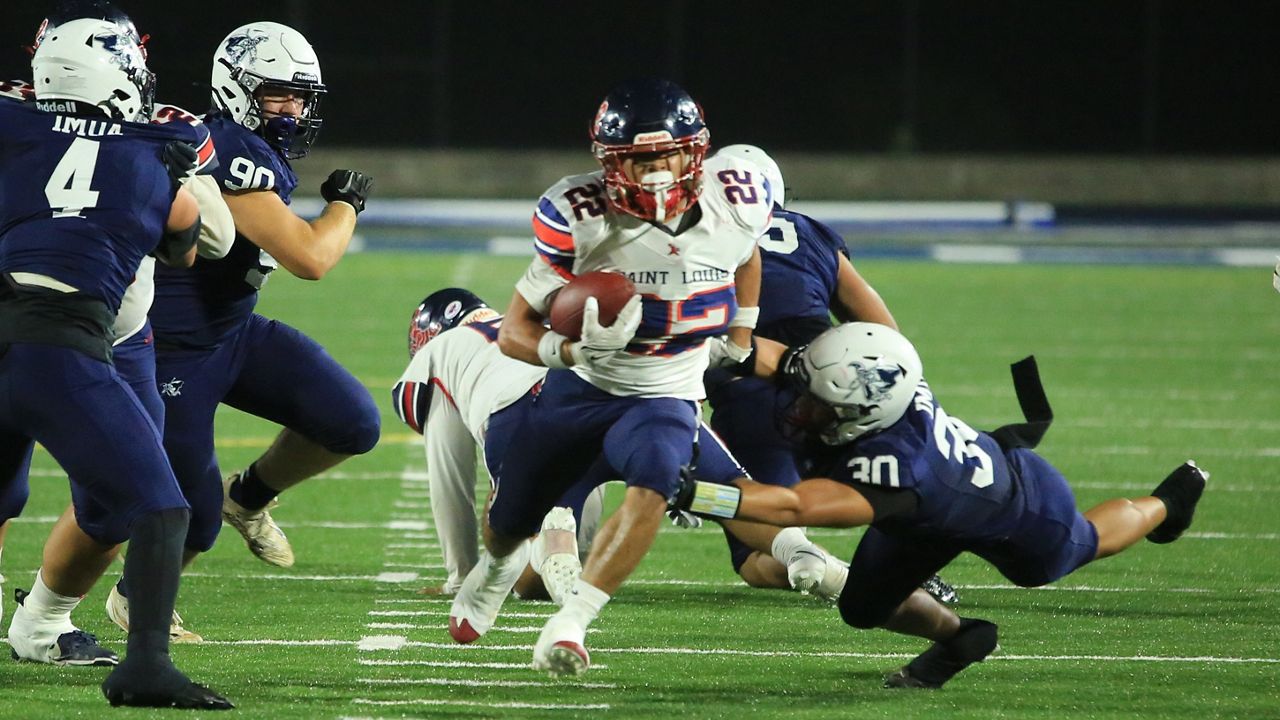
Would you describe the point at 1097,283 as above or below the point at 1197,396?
below

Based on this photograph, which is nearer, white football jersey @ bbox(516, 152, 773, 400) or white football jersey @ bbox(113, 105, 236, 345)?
white football jersey @ bbox(113, 105, 236, 345)

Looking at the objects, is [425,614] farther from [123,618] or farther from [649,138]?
[649,138]

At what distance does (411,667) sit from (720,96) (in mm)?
18716

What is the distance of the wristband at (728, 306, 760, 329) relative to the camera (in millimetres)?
4484

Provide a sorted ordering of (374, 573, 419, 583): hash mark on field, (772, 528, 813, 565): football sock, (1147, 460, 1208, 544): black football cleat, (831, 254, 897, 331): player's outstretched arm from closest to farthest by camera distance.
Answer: (1147, 460, 1208, 544): black football cleat, (772, 528, 813, 565): football sock, (831, 254, 897, 331): player's outstretched arm, (374, 573, 419, 583): hash mark on field

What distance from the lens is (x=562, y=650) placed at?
12.4 feet

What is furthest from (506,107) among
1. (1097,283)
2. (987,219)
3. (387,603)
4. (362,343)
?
(387,603)

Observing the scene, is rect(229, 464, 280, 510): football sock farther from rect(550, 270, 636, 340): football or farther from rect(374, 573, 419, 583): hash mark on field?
rect(550, 270, 636, 340): football

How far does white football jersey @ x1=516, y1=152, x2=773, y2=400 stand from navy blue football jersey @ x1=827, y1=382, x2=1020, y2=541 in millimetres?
436

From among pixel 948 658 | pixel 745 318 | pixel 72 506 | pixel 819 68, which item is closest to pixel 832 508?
pixel 948 658

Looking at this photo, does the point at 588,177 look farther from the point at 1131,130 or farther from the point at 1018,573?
the point at 1131,130

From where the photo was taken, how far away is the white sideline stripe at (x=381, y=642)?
449 centimetres

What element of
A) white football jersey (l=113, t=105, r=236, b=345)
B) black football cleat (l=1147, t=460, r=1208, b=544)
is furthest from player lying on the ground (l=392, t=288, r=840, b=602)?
white football jersey (l=113, t=105, r=236, b=345)

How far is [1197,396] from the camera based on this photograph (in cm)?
963
